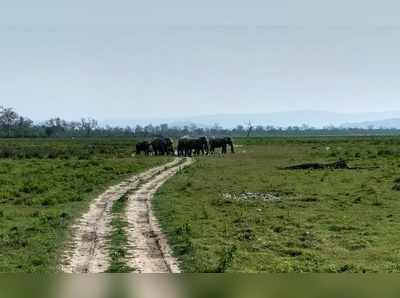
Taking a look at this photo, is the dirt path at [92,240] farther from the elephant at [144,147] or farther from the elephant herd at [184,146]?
the elephant at [144,147]

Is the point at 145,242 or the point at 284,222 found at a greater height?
the point at 145,242

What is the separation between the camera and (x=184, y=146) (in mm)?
61250

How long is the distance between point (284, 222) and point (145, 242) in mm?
5352

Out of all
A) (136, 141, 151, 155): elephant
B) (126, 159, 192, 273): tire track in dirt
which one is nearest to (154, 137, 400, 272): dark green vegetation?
(126, 159, 192, 273): tire track in dirt

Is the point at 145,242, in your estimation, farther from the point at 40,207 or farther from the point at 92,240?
the point at 40,207

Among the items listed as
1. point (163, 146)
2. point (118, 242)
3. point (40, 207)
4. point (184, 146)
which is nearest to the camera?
point (118, 242)

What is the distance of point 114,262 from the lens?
12.2m

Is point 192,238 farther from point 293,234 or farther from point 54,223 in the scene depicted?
point 54,223

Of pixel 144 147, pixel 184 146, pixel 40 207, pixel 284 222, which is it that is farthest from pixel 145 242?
pixel 144 147

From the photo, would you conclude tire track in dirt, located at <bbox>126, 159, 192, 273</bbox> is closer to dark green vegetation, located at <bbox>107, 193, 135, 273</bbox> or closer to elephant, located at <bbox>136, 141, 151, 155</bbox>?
dark green vegetation, located at <bbox>107, 193, 135, 273</bbox>

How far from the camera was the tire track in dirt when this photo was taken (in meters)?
12.0

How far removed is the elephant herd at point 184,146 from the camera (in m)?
61.5

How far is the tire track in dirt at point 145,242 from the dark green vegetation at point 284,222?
32 cm

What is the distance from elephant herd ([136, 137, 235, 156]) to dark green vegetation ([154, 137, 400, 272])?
92.0ft
